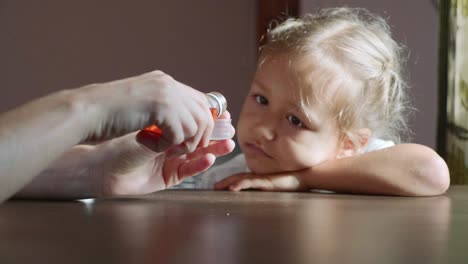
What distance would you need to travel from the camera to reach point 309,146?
5.19 feet

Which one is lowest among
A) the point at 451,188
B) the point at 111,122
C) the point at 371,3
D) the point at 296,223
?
the point at 451,188

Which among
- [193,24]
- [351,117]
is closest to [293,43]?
[351,117]

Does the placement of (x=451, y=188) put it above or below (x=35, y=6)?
below

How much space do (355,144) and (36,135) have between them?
1.01 m

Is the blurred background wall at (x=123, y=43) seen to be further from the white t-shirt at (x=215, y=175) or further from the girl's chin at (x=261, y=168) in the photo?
the girl's chin at (x=261, y=168)

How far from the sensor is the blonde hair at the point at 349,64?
5.29 feet

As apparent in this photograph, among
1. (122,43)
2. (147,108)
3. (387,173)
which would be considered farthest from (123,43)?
(147,108)

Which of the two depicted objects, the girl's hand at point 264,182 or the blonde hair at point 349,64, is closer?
the girl's hand at point 264,182

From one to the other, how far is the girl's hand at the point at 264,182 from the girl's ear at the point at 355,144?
15cm

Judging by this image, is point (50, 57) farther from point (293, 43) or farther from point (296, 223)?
point (296, 223)

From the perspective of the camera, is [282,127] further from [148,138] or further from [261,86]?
[148,138]

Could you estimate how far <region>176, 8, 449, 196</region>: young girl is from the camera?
150 cm

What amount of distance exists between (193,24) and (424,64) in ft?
3.54

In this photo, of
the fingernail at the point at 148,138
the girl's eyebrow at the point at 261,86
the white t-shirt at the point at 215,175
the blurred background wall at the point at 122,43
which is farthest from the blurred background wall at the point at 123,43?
the fingernail at the point at 148,138
